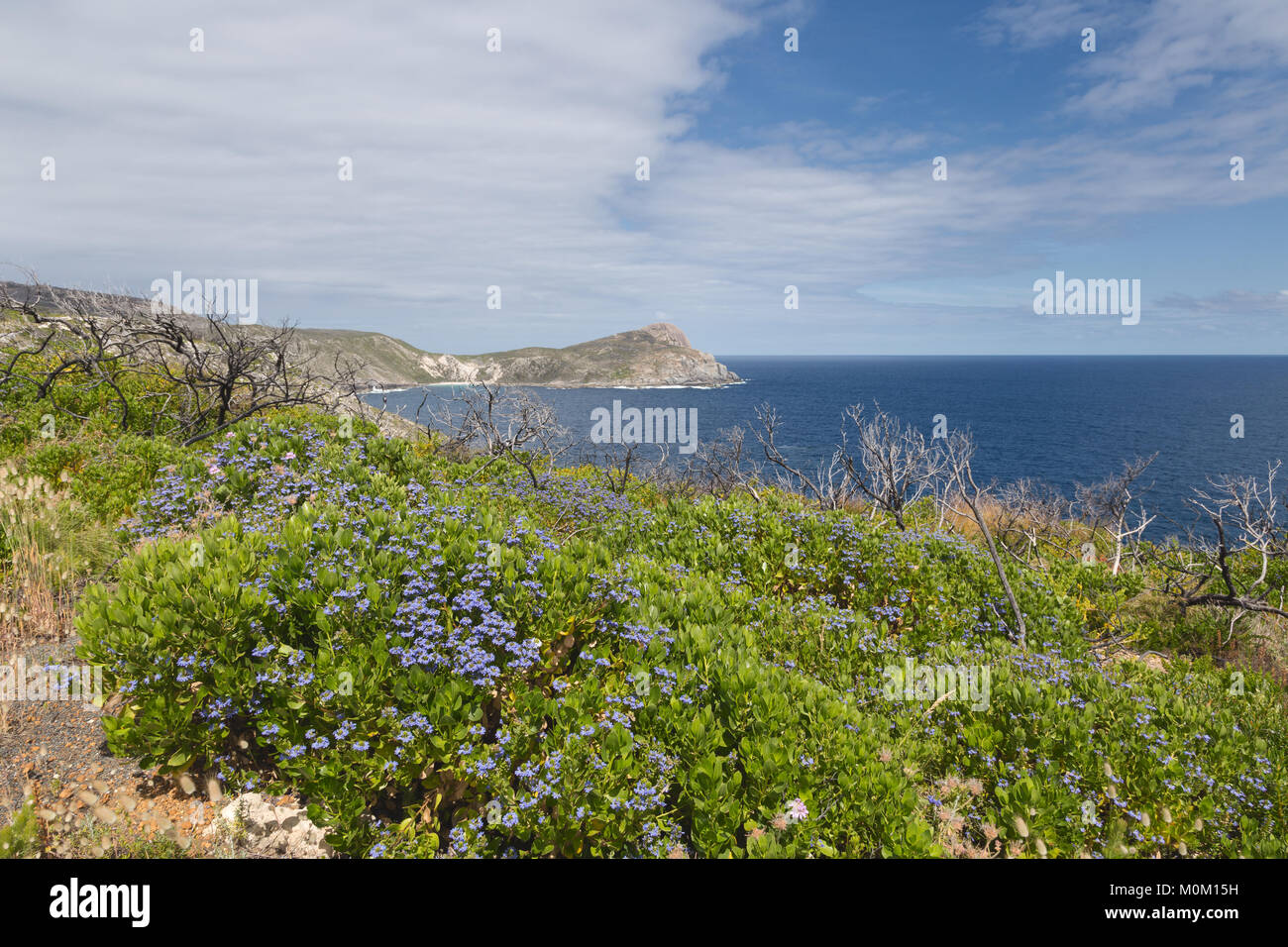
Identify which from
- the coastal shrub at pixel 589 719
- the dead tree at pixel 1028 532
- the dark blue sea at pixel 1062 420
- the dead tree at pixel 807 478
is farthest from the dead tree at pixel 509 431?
the dead tree at pixel 1028 532

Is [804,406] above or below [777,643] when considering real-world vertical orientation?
above

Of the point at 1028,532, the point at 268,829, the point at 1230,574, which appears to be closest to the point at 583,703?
the point at 268,829

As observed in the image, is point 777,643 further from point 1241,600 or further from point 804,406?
point 804,406

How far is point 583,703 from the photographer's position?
378 centimetres

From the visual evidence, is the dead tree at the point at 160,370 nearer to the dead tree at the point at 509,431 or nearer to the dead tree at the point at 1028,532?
the dead tree at the point at 509,431

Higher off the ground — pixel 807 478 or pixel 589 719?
pixel 807 478

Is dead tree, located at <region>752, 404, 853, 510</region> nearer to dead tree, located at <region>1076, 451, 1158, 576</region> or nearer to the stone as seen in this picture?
dead tree, located at <region>1076, 451, 1158, 576</region>

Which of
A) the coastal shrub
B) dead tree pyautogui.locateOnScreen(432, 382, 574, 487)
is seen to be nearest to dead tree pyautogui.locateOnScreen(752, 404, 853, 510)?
dead tree pyautogui.locateOnScreen(432, 382, 574, 487)

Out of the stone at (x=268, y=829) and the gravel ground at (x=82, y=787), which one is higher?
the gravel ground at (x=82, y=787)

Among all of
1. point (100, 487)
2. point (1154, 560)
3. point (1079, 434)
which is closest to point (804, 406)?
point (1079, 434)

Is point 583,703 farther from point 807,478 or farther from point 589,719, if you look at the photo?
point 807,478

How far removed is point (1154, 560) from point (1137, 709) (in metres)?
9.09

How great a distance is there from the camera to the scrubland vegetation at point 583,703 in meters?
3.47
